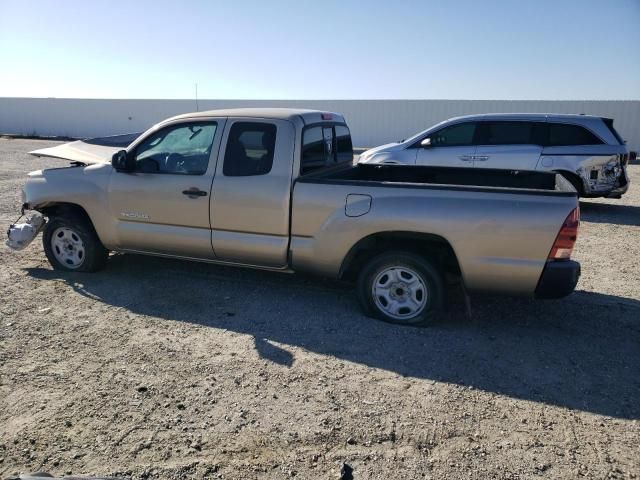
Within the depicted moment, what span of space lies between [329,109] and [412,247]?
80.5 ft

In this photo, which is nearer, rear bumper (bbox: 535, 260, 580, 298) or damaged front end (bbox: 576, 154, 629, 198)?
rear bumper (bbox: 535, 260, 580, 298)

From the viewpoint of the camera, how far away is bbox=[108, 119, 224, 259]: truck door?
5.05 metres

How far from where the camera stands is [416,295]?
4539 mm

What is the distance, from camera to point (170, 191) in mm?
5121

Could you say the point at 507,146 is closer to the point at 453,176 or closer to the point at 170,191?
the point at 453,176

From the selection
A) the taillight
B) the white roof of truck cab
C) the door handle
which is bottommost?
the taillight

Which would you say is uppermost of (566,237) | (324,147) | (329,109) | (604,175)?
(329,109)

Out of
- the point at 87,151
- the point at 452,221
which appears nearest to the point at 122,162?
the point at 87,151

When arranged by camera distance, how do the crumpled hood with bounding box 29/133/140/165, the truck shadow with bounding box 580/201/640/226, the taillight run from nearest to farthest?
the taillight → the crumpled hood with bounding box 29/133/140/165 → the truck shadow with bounding box 580/201/640/226

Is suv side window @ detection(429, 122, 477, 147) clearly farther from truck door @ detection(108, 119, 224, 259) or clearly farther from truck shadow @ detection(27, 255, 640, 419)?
truck door @ detection(108, 119, 224, 259)

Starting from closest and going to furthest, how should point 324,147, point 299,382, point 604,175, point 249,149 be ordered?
point 299,382, point 249,149, point 324,147, point 604,175

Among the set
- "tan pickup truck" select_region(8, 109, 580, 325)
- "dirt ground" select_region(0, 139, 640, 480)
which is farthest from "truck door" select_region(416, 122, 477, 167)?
"dirt ground" select_region(0, 139, 640, 480)

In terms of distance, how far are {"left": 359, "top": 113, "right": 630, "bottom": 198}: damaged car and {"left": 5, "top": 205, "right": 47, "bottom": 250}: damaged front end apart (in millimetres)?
5873

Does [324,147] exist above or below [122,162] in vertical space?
above
